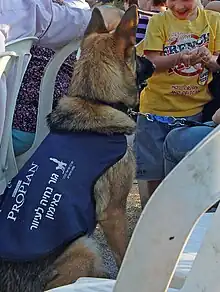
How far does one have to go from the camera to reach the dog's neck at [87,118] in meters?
3.08

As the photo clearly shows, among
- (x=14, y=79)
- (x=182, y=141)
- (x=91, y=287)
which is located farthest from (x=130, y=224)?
(x=91, y=287)

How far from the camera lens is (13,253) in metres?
2.68

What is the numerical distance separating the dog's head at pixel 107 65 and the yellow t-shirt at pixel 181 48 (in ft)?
2.29

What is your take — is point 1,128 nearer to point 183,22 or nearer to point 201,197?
point 183,22

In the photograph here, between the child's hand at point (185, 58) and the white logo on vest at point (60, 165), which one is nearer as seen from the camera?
the white logo on vest at point (60, 165)

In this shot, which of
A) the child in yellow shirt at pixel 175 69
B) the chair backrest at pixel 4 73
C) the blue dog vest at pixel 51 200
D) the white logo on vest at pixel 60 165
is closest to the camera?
the blue dog vest at pixel 51 200

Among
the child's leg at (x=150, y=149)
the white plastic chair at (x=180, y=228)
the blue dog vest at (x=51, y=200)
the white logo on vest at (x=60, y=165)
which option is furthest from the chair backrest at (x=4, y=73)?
the white plastic chair at (x=180, y=228)

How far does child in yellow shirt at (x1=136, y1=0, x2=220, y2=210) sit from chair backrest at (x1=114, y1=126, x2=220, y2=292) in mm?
2699

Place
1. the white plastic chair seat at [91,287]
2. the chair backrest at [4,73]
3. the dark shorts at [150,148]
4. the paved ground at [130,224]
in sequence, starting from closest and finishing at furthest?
the white plastic chair seat at [91,287] → the chair backrest at [4,73] → the paved ground at [130,224] → the dark shorts at [150,148]

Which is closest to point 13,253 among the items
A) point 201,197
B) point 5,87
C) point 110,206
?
point 110,206

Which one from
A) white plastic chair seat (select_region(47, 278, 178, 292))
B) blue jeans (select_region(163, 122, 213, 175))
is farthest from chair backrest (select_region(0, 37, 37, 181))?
white plastic chair seat (select_region(47, 278, 178, 292))

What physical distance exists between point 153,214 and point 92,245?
169 cm

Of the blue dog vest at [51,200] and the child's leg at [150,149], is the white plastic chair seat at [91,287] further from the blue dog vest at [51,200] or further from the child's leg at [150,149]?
the child's leg at [150,149]

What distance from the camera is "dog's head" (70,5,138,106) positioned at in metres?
3.18
